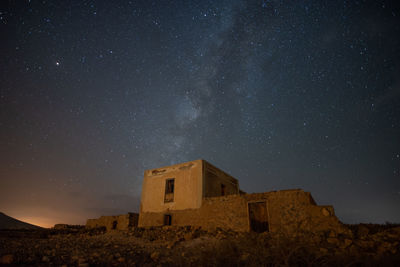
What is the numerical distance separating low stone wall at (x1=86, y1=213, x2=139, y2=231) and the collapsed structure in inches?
10.9

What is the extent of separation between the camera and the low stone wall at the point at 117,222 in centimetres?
1650

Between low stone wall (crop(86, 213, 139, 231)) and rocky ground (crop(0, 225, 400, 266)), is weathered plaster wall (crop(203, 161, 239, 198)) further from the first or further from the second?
low stone wall (crop(86, 213, 139, 231))

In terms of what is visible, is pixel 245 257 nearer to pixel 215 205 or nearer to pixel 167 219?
pixel 215 205

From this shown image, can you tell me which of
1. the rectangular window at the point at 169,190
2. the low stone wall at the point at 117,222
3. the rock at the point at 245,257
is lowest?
the rock at the point at 245,257

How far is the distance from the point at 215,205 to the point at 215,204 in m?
0.06

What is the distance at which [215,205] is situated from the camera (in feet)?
41.3

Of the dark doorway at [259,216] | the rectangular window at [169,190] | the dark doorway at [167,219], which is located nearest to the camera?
the dark doorway at [167,219]

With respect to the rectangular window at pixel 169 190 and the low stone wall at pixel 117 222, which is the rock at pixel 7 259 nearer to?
the rectangular window at pixel 169 190

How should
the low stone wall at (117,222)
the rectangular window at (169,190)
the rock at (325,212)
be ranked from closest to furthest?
the rock at (325,212)
the rectangular window at (169,190)
the low stone wall at (117,222)

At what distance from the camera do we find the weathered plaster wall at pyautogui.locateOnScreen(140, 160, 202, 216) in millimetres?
13953

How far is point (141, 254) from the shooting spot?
7445 millimetres

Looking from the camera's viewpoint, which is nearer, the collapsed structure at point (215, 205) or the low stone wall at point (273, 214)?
the low stone wall at point (273, 214)

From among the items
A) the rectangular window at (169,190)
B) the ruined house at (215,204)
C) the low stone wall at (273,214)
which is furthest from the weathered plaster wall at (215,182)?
the rectangular window at (169,190)

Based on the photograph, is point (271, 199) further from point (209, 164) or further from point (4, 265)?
point (4, 265)
